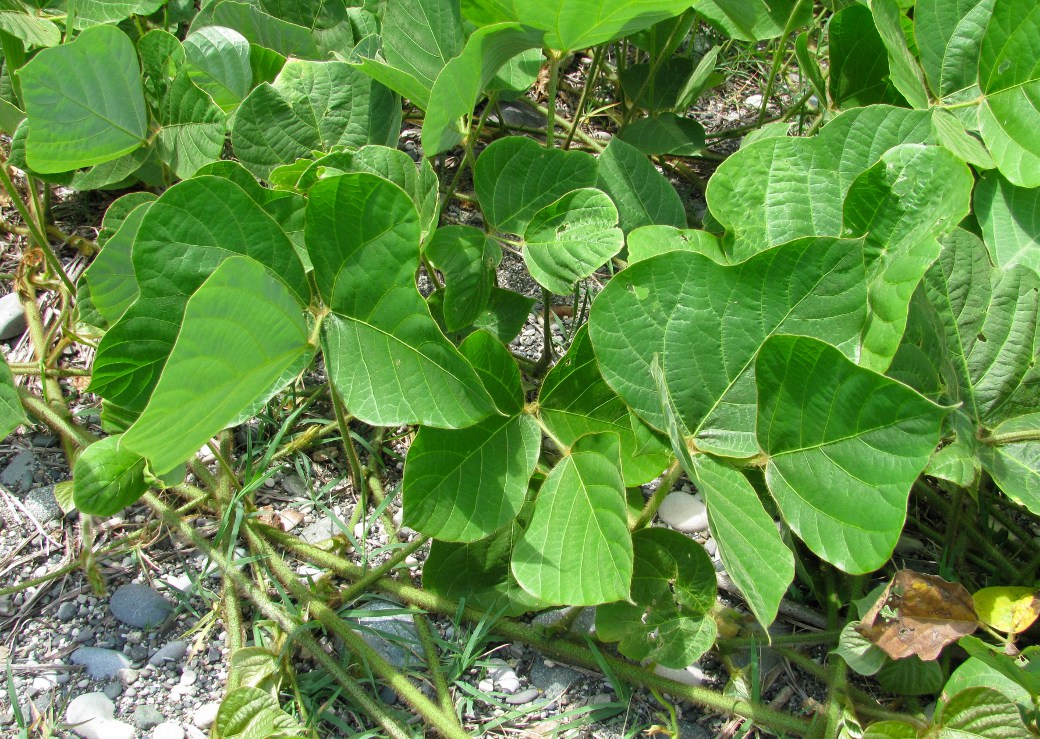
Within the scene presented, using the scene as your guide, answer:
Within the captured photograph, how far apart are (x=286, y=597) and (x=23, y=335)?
0.74m

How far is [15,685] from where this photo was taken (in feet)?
3.69

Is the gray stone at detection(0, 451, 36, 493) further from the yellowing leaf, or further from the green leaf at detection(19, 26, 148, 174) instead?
the yellowing leaf

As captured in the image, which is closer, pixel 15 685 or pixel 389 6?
pixel 15 685

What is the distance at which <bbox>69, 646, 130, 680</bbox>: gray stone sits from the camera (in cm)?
115

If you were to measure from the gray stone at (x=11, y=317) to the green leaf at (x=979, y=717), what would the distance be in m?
Answer: 1.55

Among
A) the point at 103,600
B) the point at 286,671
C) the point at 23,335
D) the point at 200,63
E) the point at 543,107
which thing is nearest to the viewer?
the point at 286,671

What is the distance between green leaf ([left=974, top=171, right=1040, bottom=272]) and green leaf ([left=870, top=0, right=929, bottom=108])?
0.17m

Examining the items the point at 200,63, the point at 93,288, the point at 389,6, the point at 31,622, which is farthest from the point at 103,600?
the point at 389,6

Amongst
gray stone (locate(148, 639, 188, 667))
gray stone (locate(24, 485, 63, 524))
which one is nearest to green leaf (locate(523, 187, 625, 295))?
gray stone (locate(148, 639, 188, 667))

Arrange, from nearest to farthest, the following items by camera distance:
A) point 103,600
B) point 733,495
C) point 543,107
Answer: point 733,495, point 103,600, point 543,107

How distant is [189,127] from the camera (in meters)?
1.33

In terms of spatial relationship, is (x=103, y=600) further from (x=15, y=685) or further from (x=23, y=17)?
(x=23, y=17)

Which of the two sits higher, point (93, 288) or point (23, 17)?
point (23, 17)

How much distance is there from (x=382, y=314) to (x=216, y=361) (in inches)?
8.9
